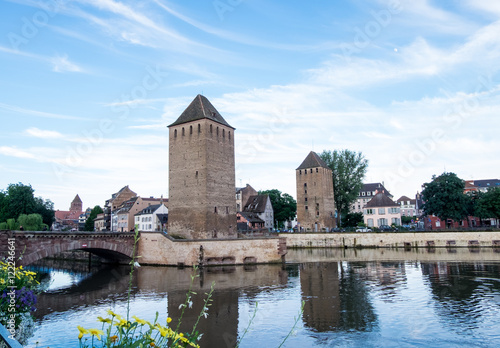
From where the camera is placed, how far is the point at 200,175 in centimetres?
3484

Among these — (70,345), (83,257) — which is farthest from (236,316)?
(83,257)

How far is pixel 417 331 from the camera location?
1193 cm

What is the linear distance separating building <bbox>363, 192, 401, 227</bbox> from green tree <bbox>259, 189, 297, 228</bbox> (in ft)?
57.6

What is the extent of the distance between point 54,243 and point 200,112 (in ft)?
58.9

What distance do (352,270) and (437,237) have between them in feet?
80.7

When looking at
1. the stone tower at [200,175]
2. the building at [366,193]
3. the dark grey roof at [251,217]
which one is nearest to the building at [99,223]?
the dark grey roof at [251,217]

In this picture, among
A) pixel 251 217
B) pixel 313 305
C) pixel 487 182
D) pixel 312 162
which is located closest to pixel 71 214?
pixel 251 217

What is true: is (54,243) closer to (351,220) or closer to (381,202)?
(351,220)

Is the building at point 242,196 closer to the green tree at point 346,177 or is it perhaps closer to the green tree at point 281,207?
the green tree at point 281,207

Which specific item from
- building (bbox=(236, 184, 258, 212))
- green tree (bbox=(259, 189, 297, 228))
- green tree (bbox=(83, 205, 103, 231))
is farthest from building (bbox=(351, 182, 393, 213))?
green tree (bbox=(83, 205, 103, 231))

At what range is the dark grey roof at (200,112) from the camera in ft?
119

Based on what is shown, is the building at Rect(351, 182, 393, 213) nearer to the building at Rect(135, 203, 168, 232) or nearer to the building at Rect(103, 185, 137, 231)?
the building at Rect(135, 203, 168, 232)

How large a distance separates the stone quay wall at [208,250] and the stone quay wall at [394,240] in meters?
15.9

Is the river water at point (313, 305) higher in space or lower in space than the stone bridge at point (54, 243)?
lower
